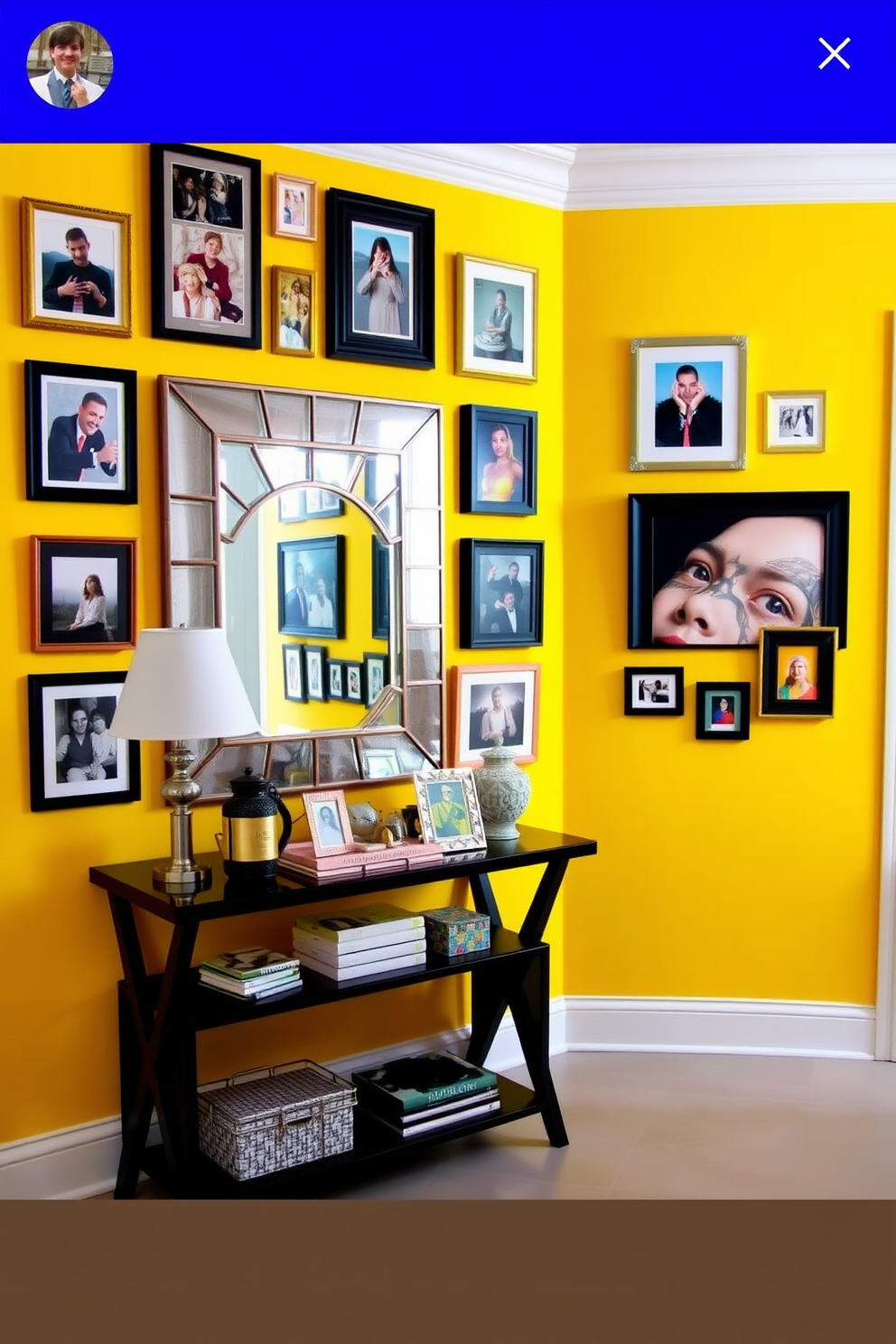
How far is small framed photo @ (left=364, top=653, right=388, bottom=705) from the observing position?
3473 mm

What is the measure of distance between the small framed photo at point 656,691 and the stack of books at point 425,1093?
1308mm

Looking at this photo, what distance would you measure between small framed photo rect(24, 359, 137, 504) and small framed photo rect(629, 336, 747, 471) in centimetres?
168

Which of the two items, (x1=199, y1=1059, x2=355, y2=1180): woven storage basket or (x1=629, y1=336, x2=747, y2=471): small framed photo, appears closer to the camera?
(x1=199, y1=1059, x2=355, y2=1180): woven storage basket

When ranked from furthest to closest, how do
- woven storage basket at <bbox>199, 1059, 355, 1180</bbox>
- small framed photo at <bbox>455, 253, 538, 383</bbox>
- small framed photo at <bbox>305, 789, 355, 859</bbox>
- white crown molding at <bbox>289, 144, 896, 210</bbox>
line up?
white crown molding at <bbox>289, 144, 896, 210</bbox> → small framed photo at <bbox>455, 253, 538, 383</bbox> → small framed photo at <bbox>305, 789, 355, 859</bbox> → woven storage basket at <bbox>199, 1059, 355, 1180</bbox>

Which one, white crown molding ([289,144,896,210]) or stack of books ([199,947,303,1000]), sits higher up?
white crown molding ([289,144,896,210])

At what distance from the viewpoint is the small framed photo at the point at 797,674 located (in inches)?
153

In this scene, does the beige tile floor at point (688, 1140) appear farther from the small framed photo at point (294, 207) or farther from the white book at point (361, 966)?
the small framed photo at point (294, 207)

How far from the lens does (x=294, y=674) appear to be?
330cm

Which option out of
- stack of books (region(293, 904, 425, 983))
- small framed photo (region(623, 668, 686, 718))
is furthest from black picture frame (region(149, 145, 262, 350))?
small framed photo (region(623, 668, 686, 718))

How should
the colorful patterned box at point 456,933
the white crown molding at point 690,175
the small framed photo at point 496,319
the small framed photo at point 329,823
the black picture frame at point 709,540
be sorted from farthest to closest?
1. the black picture frame at point 709,540
2. the white crown molding at point 690,175
3. the small framed photo at point 496,319
4. the colorful patterned box at point 456,933
5. the small framed photo at point 329,823

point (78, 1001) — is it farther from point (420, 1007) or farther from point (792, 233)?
point (792, 233)
